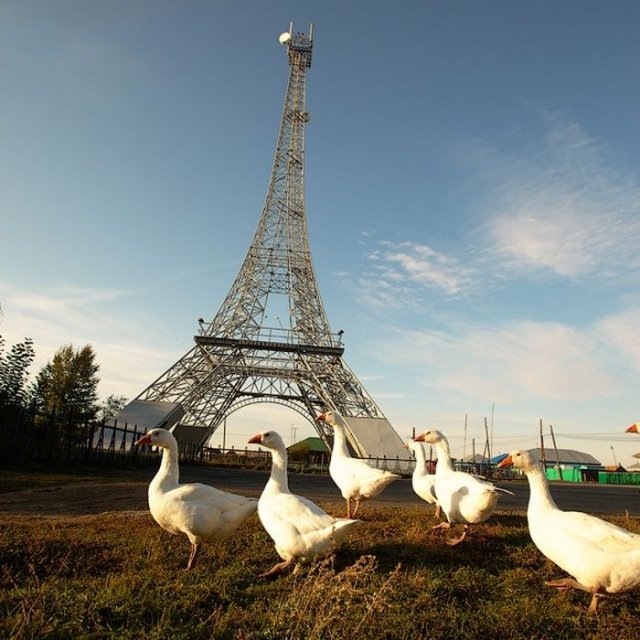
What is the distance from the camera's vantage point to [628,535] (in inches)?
163

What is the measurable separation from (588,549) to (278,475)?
2952 millimetres

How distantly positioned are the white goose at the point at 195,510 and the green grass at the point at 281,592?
323mm

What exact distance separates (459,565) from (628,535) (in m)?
1.77

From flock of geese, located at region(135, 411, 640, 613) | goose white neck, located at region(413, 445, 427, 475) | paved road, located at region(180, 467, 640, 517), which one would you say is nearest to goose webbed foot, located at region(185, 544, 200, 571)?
flock of geese, located at region(135, 411, 640, 613)

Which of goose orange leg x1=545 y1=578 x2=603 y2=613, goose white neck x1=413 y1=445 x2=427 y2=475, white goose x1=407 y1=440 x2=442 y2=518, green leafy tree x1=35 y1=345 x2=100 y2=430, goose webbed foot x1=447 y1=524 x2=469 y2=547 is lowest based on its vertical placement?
goose orange leg x1=545 y1=578 x2=603 y2=613

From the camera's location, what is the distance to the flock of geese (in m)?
4.12

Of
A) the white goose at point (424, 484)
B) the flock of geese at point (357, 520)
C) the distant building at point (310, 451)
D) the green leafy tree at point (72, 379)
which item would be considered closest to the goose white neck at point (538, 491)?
the flock of geese at point (357, 520)

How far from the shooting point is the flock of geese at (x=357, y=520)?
4117 mm

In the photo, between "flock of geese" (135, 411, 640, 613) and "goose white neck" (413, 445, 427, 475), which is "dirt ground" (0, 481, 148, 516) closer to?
"flock of geese" (135, 411, 640, 613)

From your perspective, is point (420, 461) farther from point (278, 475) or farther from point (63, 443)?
point (63, 443)

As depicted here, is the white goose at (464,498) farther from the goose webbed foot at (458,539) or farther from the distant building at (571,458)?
the distant building at (571,458)

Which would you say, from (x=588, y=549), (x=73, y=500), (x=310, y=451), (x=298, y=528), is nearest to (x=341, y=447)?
(x=298, y=528)

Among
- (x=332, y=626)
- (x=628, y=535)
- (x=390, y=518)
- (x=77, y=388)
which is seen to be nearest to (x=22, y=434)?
(x=390, y=518)

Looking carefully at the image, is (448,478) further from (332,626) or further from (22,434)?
(22,434)
